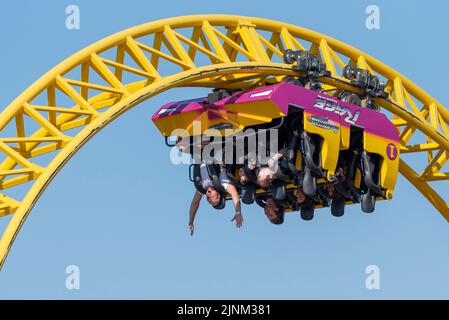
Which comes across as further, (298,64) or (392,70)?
(392,70)

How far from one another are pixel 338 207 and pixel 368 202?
2.40ft

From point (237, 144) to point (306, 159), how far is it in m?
1.28

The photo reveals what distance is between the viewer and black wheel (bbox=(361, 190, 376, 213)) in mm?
31505

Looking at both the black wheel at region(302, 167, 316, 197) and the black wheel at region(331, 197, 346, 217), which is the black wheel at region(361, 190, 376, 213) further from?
the black wheel at region(302, 167, 316, 197)

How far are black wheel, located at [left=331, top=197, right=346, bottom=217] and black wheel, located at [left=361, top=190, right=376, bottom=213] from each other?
1.76 feet

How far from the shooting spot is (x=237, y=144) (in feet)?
98.4

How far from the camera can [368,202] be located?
1242 inches

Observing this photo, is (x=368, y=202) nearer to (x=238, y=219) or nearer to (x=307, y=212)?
(x=307, y=212)

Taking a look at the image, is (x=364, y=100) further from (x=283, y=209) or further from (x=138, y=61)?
(x=138, y=61)

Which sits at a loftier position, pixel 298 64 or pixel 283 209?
pixel 298 64

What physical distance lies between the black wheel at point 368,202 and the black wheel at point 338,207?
54 centimetres

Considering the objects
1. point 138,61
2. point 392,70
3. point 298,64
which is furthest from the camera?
point 392,70

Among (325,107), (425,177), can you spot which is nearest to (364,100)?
(325,107)

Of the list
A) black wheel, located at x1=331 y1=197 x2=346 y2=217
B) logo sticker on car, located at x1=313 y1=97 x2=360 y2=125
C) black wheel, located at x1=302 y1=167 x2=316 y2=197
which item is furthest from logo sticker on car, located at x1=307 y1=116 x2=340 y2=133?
black wheel, located at x1=331 y1=197 x2=346 y2=217
